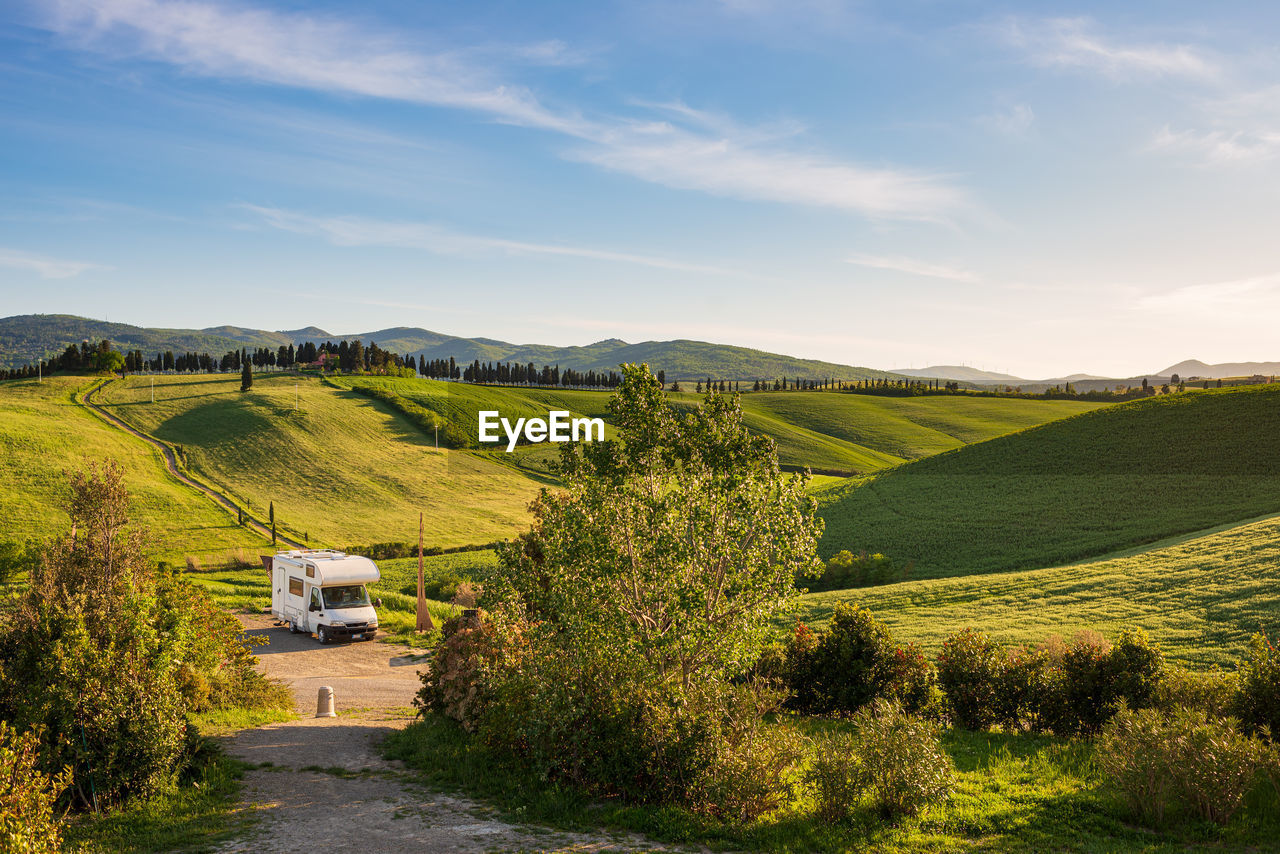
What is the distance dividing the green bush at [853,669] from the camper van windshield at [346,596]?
19.2 m

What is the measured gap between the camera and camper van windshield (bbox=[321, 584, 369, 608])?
99.4 ft

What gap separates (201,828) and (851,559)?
37183mm

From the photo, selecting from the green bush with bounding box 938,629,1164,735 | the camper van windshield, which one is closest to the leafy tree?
the green bush with bounding box 938,629,1164,735

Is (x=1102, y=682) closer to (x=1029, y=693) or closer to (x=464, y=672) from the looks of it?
(x=1029, y=693)

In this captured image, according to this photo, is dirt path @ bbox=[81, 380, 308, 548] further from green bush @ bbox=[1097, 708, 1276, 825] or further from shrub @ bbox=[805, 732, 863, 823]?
green bush @ bbox=[1097, 708, 1276, 825]

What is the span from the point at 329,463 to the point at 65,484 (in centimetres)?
2418

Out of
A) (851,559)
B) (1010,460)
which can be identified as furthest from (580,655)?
(1010,460)

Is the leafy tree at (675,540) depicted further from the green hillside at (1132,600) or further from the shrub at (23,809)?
the green hillside at (1132,600)

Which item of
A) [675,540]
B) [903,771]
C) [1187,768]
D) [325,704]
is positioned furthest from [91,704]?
[1187,768]

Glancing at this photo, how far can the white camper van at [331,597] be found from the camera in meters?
29.9

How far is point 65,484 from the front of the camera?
60062mm

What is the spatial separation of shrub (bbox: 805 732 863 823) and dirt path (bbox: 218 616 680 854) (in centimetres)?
270

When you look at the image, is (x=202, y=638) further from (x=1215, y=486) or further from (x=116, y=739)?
(x=1215, y=486)

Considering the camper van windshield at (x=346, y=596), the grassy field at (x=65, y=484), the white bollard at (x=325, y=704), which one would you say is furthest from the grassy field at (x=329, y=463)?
the white bollard at (x=325, y=704)
